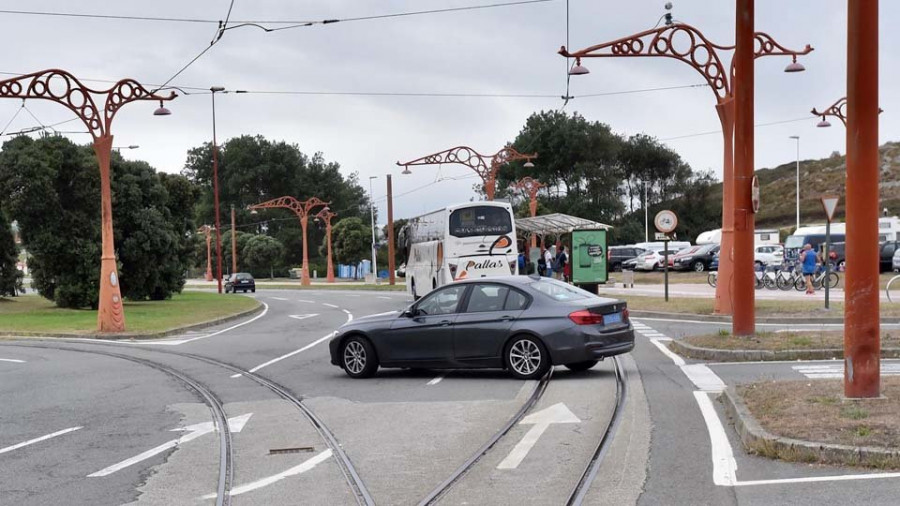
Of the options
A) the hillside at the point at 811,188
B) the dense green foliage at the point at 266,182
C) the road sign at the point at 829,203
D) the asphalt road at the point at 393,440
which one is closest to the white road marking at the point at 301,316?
the asphalt road at the point at 393,440

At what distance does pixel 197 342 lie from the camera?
79.0 feet

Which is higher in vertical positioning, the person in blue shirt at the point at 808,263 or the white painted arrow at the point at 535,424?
the person in blue shirt at the point at 808,263

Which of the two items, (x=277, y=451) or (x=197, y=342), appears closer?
(x=277, y=451)

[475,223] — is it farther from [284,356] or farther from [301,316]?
[284,356]

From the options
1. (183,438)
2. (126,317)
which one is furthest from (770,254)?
(183,438)

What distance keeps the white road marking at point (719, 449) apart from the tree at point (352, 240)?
3243 inches

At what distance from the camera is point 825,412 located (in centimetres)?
877

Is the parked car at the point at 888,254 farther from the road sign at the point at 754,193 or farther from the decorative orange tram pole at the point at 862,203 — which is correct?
the decorative orange tram pole at the point at 862,203

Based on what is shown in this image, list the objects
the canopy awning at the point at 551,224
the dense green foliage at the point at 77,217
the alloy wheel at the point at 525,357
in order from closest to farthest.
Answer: the alloy wheel at the point at 525,357 → the dense green foliage at the point at 77,217 → the canopy awning at the point at 551,224

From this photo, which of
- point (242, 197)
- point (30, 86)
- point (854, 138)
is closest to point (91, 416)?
point (854, 138)

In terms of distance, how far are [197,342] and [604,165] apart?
7513 centimetres

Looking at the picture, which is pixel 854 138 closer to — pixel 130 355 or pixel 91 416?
pixel 91 416

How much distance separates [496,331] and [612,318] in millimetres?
1589

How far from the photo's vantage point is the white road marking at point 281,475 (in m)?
7.41
